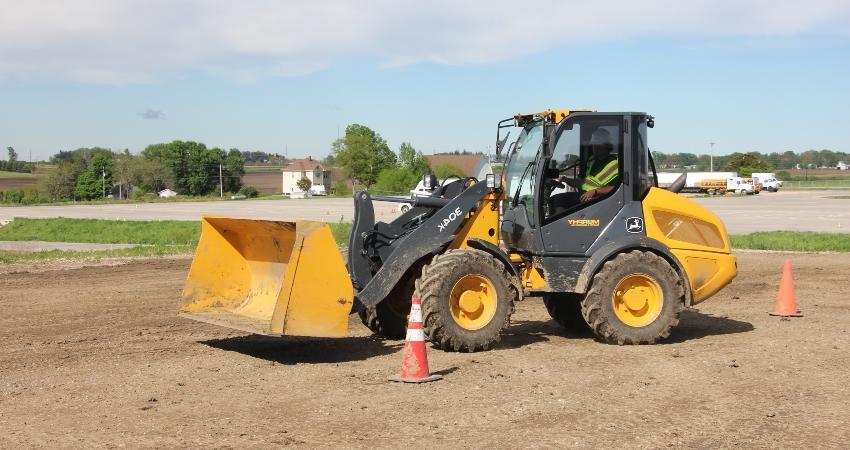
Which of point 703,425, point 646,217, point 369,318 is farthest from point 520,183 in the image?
point 703,425

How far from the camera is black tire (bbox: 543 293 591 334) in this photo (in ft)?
37.3

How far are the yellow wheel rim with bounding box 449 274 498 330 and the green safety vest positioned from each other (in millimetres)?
1651

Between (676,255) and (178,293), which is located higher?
(676,255)

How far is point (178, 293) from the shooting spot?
613 inches

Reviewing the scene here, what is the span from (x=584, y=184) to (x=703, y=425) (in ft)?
12.7

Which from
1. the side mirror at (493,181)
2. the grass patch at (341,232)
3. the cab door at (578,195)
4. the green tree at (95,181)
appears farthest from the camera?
→ the green tree at (95,181)

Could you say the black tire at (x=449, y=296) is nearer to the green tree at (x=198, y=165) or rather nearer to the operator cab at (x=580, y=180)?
the operator cab at (x=580, y=180)

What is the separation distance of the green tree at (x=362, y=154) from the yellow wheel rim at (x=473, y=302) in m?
104

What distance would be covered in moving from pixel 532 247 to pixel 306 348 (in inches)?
107

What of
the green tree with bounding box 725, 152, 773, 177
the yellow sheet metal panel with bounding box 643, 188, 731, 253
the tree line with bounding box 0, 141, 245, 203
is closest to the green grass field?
the yellow sheet metal panel with bounding box 643, 188, 731, 253

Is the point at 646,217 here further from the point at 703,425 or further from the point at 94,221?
the point at 94,221

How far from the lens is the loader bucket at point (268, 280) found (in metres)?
9.01

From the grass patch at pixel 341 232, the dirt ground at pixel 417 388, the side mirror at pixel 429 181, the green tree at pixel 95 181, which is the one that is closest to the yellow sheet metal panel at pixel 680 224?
the dirt ground at pixel 417 388

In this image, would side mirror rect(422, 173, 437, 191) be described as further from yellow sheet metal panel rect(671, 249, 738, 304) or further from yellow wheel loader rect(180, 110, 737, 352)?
yellow sheet metal panel rect(671, 249, 738, 304)
